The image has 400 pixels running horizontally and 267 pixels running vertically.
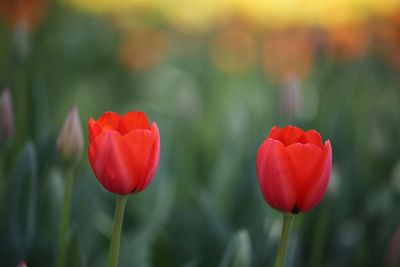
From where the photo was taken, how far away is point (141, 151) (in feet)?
2.14

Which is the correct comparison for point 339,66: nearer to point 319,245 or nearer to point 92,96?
point 92,96

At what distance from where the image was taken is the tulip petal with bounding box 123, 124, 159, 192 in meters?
0.65

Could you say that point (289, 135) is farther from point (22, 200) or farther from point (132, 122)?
point (22, 200)

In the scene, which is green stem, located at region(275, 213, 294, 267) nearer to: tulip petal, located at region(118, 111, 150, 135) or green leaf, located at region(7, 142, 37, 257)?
tulip petal, located at region(118, 111, 150, 135)

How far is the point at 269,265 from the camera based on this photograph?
106cm

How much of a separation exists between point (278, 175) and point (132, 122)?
0.64 feet

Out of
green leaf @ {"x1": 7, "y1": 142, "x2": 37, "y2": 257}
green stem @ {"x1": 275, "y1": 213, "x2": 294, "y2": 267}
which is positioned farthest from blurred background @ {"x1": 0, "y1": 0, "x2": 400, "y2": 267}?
green stem @ {"x1": 275, "y1": 213, "x2": 294, "y2": 267}

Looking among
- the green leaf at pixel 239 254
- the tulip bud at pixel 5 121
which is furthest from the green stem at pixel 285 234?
the tulip bud at pixel 5 121

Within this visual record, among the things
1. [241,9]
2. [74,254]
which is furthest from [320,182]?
[241,9]

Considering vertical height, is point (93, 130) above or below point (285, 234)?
above

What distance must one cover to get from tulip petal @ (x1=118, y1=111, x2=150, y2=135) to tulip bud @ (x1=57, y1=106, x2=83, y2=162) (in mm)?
149

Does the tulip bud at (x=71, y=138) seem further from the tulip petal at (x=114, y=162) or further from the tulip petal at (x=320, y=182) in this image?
the tulip petal at (x=320, y=182)

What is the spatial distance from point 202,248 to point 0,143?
423 mm

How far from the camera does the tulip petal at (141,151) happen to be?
2.13 feet
